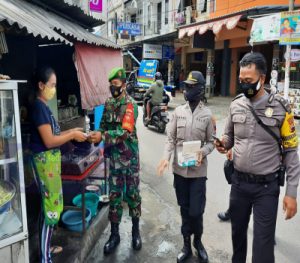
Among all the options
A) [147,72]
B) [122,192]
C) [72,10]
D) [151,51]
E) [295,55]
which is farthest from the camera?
[151,51]

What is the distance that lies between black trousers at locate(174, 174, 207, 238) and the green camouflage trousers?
0.52m

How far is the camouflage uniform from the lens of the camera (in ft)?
11.1

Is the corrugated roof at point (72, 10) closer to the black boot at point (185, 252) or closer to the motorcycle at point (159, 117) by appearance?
the black boot at point (185, 252)

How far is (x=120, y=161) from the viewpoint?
3410mm

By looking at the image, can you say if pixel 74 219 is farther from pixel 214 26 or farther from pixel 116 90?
pixel 214 26

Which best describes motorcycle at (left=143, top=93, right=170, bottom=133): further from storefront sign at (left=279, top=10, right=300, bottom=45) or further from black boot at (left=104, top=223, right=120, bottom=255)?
black boot at (left=104, top=223, right=120, bottom=255)

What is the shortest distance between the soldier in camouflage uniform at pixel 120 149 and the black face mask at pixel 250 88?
121 centimetres

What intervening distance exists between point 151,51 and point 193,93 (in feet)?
66.2

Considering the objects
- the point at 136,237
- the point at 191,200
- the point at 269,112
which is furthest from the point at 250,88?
the point at 136,237

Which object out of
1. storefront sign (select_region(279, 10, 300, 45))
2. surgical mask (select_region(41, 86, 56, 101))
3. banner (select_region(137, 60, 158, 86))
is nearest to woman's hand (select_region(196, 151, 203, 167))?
surgical mask (select_region(41, 86, 56, 101))

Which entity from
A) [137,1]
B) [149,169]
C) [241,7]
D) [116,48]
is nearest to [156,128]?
[149,169]

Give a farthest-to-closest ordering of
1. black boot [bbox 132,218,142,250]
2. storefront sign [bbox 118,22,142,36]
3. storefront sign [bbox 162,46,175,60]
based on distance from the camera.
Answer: storefront sign [bbox 162,46,175,60]
storefront sign [bbox 118,22,142,36]
black boot [bbox 132,218,142,250]

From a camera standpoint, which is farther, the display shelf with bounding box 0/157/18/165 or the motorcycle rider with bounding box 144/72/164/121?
the motorcycle rider with bounding box 144/72/164/121

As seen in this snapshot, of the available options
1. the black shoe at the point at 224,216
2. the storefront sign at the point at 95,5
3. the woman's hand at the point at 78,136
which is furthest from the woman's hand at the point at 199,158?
the storefront sign at the point at 95,5
